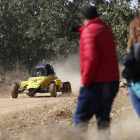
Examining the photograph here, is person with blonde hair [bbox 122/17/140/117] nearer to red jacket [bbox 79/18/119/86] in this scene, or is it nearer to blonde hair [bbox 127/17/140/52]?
blonde hair [bbox 127/17/140/52]

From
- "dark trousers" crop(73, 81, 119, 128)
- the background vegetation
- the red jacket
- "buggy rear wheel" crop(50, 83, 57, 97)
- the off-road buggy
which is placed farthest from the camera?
the background vegetation

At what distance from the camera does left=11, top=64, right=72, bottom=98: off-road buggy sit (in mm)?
14203

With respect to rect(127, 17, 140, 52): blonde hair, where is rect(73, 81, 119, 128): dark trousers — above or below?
below

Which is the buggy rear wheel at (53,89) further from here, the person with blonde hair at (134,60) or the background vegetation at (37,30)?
the background vegetation at (37,30)

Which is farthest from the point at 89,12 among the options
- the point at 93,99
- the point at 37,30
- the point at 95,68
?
the point at 37,30

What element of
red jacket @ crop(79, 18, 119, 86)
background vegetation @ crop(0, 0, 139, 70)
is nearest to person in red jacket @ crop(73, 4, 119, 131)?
red jacket @ crop(79, 18, 119, 86)

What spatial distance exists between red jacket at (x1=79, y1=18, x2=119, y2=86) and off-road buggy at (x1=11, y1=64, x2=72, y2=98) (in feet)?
33.9

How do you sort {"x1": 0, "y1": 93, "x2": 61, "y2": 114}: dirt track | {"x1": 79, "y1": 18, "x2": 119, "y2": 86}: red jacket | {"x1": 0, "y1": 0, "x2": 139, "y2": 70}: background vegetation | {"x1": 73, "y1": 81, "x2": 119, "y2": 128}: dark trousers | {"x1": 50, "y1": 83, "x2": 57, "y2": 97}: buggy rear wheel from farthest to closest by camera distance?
{"x1": 0, "y1": 0, "x2": 139, "y2": 70}: background vegetation < {"x1": 50, "y1": 83, "x2": 57, "y2": 97}: buggy rear wheel < {"x1": 0, "y1": 93, "x2": 61, "y2": 114}: dirt track < {"x1": 73, "y1": 81, "x2": 119, "y2": 128}: dark trousers < {"x1": 79, "y1": 18, "x2": 119, "y2": 86}: red jacket

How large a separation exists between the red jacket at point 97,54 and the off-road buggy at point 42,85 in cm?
1033

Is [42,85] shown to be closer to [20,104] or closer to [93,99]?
[20,104]

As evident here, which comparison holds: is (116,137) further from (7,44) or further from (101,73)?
(7,44)

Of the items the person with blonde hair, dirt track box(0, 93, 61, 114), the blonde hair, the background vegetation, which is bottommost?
dirt track box(0, 93, 61, 114)

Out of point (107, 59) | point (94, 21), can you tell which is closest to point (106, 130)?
point (107, 59)

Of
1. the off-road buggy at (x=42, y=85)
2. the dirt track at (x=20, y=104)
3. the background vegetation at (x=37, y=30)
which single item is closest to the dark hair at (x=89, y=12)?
the dirt track at (x=20, y=104)
